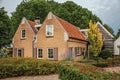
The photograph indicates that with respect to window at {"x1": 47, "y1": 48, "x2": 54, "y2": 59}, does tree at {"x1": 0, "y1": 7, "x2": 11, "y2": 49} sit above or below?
above

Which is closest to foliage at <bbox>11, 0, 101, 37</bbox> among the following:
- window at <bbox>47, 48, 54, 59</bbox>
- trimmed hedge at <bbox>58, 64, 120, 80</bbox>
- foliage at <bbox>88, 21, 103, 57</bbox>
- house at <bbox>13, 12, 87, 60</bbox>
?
house at <bbox>13, 12, 87, 60</bbox>

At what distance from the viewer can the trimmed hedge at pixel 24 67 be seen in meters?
20.8

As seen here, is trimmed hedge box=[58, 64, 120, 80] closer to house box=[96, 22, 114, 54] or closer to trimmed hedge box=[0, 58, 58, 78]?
trimmed hedge box=[0, 58, 58, 78]

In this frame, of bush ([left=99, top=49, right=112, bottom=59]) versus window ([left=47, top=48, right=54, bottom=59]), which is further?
bush ([left=99, top=49, right=112, bottom=59])

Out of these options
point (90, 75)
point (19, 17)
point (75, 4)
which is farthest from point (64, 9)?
point (90, 75)

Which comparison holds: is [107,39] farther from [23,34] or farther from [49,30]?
[23,34]

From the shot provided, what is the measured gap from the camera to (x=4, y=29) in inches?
1686

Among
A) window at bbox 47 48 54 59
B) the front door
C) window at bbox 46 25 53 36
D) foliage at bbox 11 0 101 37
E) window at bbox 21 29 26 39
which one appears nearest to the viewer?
the front door

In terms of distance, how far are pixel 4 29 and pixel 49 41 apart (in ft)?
26.6

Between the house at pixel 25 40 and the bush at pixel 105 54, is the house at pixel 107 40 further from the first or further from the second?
the house at pixel 25 40

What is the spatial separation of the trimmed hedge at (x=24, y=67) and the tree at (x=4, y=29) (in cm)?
2093

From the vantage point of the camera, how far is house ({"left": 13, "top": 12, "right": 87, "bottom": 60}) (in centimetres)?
3809

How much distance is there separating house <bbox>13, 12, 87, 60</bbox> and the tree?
1.38 meters

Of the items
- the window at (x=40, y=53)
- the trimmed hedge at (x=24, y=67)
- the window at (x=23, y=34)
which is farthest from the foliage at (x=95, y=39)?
the trimmed hedge at (x=24, y=67)
